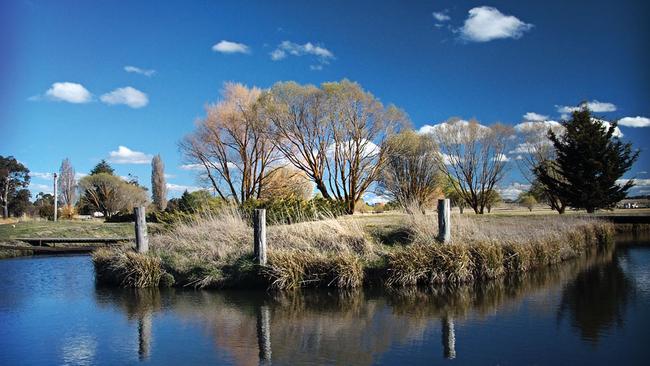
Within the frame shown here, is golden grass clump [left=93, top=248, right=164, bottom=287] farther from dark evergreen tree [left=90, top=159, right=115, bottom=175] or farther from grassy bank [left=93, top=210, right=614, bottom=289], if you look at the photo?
dark evergreen tree [left=90, top=159, right=115, bottom=175]

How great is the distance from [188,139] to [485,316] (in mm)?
37554

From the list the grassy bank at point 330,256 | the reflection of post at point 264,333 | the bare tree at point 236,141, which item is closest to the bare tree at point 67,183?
the bare tree at point 236,141

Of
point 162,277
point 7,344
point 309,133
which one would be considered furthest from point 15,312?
point 309,133

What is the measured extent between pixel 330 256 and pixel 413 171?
3393 cm

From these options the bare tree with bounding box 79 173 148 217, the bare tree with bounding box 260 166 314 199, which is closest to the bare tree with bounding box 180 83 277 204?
the bare tree with bounding box 260 166 314 199

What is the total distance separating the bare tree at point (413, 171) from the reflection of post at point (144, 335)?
107 feet

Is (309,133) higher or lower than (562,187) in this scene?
higher

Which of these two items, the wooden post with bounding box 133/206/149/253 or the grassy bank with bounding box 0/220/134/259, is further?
the grassy bank with bounding box 0/220/134/259

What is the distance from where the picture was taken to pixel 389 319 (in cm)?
894

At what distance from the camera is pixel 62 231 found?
30.2 meters

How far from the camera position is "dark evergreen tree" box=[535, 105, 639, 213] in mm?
34375

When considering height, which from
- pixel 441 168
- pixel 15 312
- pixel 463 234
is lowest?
pixel 15 312

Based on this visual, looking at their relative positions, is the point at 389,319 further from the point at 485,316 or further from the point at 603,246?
the point at 603,246

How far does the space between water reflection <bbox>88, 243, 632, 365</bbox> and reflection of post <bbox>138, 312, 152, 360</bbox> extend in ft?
0.05
